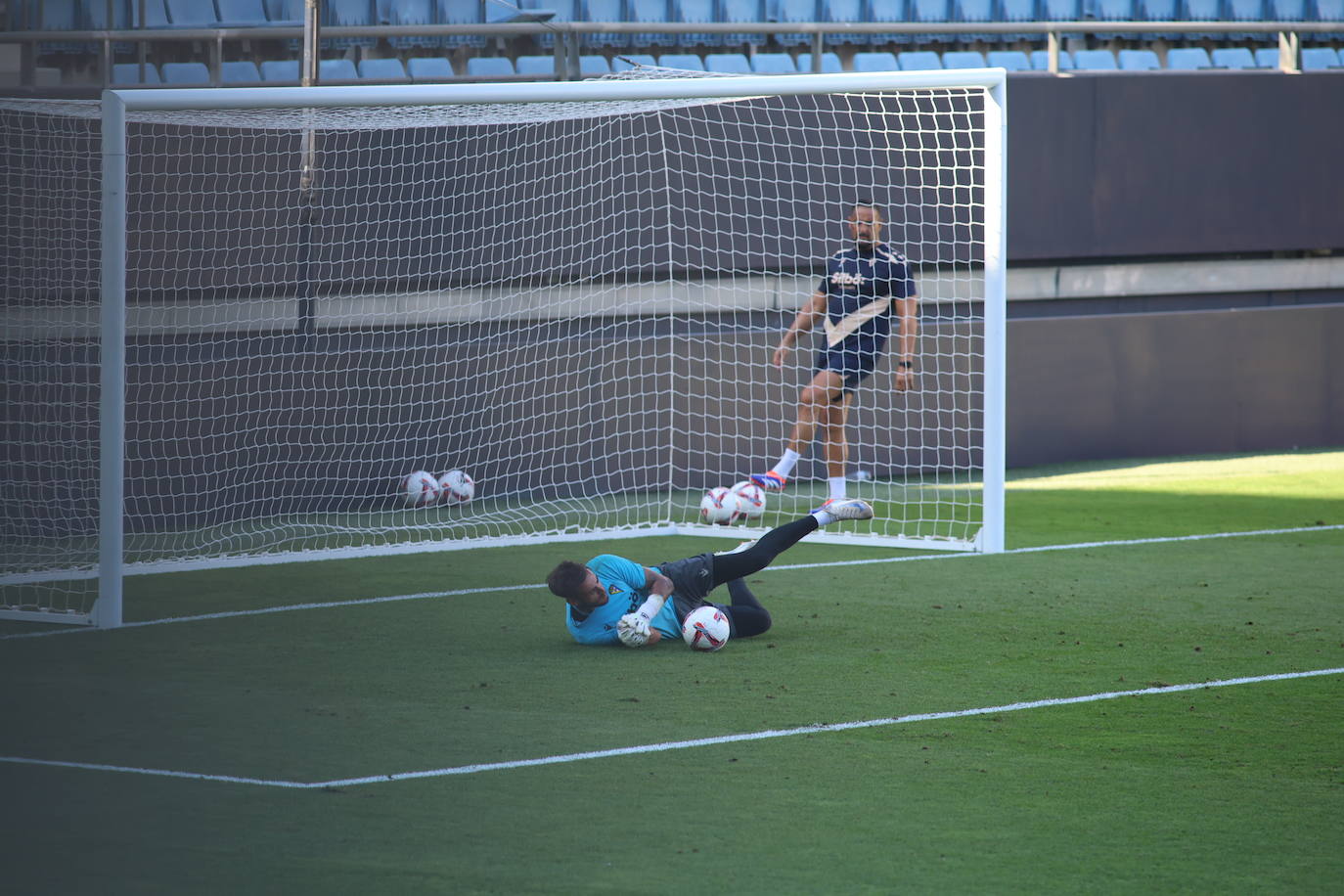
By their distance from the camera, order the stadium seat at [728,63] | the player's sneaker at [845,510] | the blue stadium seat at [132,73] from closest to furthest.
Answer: the player's sneaker at [845,510], the blue stadium seat at [132,73], the stadium seat at [728,63]

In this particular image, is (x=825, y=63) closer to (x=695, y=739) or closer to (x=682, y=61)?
(x=682, y=61)

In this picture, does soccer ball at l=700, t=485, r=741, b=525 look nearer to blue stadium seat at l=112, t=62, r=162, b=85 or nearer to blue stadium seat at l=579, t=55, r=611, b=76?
blue stadium seat at l=579, t=55, r=611, b=76

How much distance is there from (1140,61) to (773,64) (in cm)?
343

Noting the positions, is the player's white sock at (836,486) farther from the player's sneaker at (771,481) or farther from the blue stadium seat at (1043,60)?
the blue stadium seat at (1043,60)

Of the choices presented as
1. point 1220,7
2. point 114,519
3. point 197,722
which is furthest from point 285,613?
point 1220,7

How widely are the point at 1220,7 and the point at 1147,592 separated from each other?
9207 millimetres

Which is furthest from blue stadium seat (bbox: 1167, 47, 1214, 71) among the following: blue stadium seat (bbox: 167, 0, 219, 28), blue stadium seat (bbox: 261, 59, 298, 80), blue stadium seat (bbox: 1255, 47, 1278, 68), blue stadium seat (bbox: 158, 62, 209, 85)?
blue stadium seat (bbox: 158, 62, 209, 85)

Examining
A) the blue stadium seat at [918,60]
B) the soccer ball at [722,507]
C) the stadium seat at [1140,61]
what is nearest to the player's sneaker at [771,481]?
the soccer ball at [722,507]

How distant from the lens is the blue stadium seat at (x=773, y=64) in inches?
515

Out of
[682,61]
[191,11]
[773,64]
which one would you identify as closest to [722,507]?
[682,61]

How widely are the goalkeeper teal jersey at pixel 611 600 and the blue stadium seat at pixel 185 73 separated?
19.4ft

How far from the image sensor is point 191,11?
11.6 m

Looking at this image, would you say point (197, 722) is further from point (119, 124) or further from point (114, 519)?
point (119, 124)

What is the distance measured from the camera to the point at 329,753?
16.6 ft
